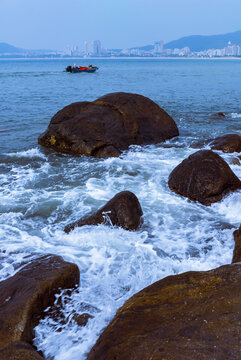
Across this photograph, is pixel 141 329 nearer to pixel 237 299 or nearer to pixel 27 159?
pixel 237 299

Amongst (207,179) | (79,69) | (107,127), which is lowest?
(207,179)

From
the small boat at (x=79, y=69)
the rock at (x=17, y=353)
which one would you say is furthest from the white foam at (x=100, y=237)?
the small boat at (x=79, y=69)

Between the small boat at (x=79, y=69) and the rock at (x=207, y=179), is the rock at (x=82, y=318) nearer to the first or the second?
the rock at (x=207, y=179)

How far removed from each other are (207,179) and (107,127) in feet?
16.1

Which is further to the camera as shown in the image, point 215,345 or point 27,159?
point 27,159

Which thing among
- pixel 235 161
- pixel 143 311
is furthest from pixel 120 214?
pixel 235 161

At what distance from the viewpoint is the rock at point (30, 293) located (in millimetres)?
3340

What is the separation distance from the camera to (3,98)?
25391 millimetres

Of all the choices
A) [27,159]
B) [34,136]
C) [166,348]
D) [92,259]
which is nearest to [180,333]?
[166,348]

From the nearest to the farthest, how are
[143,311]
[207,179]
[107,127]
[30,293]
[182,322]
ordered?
[182,322]
[143,311]
[30,293]
[207,179]
[107,127]

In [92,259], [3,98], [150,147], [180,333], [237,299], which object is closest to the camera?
[180,333]

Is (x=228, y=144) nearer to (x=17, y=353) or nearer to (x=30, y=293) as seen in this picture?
(x=30, y=293)

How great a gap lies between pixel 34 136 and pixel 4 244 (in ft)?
27.7

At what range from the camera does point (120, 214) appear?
5.99 meters
